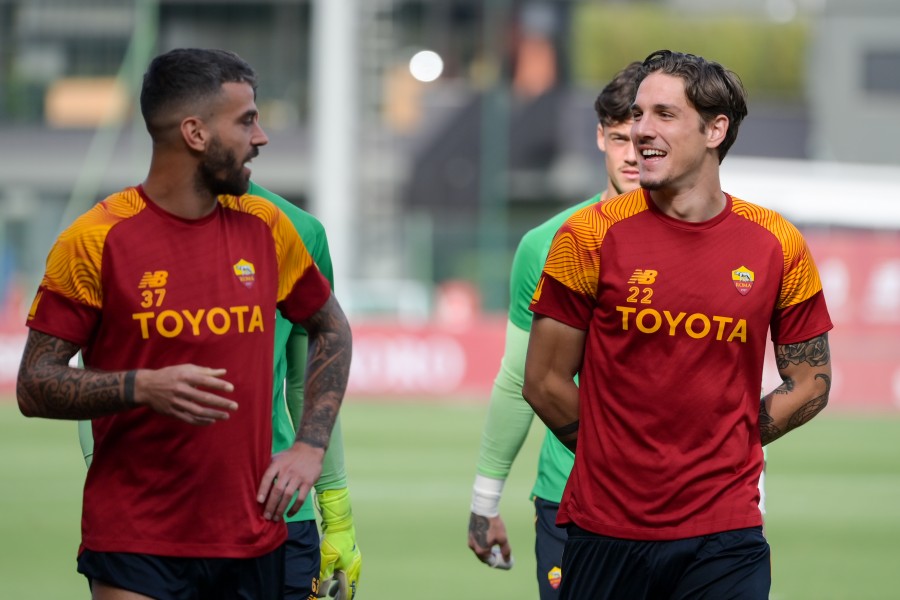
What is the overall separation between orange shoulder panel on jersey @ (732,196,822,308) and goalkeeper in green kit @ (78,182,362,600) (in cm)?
152

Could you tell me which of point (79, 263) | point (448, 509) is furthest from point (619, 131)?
point (448, 509)

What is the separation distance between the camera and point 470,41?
146ft

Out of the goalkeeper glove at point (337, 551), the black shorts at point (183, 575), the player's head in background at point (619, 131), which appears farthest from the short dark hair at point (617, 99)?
the black shorts at point (183, 575)

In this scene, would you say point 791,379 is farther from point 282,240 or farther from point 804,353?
point 282,240

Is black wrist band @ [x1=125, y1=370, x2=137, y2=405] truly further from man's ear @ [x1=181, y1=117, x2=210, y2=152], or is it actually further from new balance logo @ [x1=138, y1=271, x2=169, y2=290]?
man's ear @ [x1=181, y1=117, x2=210, y2=152]

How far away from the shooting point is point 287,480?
4273 millimetres

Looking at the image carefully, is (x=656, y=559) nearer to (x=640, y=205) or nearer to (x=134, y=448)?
(x=640, y=205)

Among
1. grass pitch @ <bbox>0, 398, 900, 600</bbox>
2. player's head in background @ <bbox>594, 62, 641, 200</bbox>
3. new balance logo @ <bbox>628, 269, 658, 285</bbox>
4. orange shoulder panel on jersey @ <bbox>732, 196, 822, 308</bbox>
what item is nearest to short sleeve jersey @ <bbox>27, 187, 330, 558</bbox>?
new balance logo @ <bbox>628, 269, 658, 285</bbox>

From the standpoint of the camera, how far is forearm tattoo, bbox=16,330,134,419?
3994 mm

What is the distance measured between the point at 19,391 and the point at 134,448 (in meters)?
0.35

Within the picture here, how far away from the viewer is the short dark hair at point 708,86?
14.3 ft

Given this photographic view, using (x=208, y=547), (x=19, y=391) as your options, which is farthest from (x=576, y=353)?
(x=19, y=391)

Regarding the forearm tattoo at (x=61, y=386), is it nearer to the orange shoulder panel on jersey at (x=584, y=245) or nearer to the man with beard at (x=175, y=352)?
the man with beard at (x=175, y=352)

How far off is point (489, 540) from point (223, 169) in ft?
6.56
